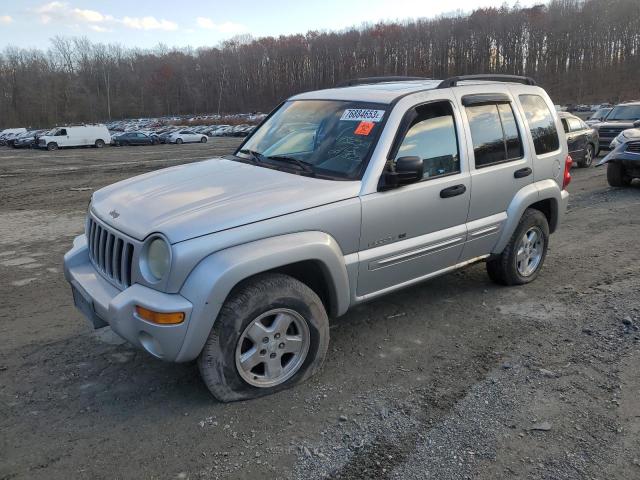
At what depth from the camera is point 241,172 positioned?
13.1 ft

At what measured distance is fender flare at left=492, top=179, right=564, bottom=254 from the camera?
4781mm

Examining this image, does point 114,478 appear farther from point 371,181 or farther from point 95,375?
point 371,181

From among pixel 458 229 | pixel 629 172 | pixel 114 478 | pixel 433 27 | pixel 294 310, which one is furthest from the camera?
pixel 433 27

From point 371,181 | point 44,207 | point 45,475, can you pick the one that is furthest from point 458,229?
point 44,207

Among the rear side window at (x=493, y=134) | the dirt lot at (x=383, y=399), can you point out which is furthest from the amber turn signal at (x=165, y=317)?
the rear side window at (x=493, y=134)

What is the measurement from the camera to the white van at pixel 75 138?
3825 cm

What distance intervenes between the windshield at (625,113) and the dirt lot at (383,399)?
1326cm

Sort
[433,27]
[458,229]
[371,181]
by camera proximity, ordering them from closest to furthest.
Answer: [371,181], [458,229], [433,27]

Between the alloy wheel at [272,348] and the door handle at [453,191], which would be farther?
the door handle at [453,191]

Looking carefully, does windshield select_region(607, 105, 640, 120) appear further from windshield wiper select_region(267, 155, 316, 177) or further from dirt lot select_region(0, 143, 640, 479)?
windshield wiper select_region(267, 155, 316, 177)

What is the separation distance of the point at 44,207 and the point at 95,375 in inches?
355

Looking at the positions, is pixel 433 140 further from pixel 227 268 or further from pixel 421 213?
pixel 227 268

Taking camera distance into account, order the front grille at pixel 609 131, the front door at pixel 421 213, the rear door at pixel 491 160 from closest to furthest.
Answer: the front door at pixel 421 213
the rear door at pixel 491 160
the front grille at pixel 609 131

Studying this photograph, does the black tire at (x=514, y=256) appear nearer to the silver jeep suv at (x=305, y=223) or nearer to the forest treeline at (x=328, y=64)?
the silver jeep suv at (x=305, y=223)
